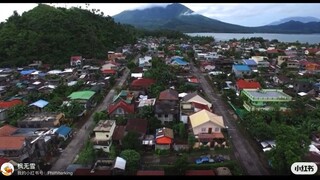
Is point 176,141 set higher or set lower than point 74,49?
lower

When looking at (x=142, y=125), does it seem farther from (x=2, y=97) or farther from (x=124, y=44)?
(x=124, y=44)

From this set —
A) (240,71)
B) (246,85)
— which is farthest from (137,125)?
(240,71)

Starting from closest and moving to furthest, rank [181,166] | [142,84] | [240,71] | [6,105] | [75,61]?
[181,166], [6,105], [142,84], [240,71], [75,61]

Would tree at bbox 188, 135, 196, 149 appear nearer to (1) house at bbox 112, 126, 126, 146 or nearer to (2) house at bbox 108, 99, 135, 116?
(1) house at bbox 112, 126, 126, 146

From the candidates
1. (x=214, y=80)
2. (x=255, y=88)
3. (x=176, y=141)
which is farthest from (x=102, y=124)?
(x=214, y=80)

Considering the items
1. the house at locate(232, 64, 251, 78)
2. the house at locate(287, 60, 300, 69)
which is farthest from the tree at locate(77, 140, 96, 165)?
the house at locate(287, 60, 300, 69)

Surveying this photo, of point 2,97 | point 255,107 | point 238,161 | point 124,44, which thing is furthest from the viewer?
point 124,44

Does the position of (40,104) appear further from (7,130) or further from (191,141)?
(191,141)
